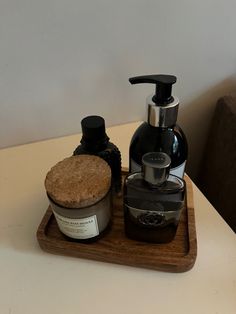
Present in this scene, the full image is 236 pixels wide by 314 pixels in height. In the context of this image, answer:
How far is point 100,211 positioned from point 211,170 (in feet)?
1.21

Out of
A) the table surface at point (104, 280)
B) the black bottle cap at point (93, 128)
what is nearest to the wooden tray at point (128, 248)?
the table surface at point (104, 280)

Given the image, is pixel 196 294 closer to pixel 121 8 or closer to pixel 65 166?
pixel 65 166

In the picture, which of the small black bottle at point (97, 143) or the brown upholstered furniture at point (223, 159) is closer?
the small black bottle at point (97, 143)

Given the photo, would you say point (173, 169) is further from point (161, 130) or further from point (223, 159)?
point (223, 159)

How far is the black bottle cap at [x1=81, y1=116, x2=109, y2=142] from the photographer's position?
1.25 ft

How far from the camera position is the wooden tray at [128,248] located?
37cm

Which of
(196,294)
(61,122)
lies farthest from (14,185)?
(196,294)

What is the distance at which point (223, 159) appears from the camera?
0.60 metres

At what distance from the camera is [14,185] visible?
495 millimetres

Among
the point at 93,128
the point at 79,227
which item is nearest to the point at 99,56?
the point at 93,128

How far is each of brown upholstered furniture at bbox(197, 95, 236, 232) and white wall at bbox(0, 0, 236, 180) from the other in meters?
0.05

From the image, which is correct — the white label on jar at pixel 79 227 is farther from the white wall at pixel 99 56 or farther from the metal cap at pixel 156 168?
the white wall at pixel 99 56

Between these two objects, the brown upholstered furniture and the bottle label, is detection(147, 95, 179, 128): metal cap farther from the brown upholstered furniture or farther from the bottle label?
the brown upholstered furniture

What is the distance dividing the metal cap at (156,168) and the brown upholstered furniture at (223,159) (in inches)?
10.6
